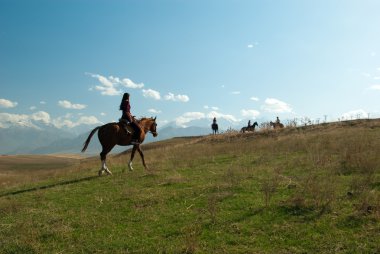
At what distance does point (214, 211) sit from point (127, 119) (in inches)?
385

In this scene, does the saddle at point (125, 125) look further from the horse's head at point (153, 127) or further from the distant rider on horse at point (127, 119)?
the horse's head at point (153, 127)

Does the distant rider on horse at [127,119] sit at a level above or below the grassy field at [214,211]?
above

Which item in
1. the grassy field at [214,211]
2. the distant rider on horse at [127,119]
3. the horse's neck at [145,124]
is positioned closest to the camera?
the grassy field at [214,211]

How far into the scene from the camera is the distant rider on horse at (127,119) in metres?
17.9

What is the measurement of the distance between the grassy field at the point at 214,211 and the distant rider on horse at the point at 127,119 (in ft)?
10.7

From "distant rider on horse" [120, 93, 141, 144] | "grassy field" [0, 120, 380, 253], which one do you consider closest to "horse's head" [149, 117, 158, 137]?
"distant rider on horse" [120, 93, 141, 144]

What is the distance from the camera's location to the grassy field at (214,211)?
300 inches

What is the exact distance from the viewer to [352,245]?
7035mm

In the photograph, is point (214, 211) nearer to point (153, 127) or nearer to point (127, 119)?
point (127, 119)

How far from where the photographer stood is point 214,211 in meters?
9.47

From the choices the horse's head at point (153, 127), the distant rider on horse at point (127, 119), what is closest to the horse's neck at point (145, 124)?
the horse's head at point (153, 127)

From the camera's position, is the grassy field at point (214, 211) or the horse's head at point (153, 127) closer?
the grassy field at point (214, 211)

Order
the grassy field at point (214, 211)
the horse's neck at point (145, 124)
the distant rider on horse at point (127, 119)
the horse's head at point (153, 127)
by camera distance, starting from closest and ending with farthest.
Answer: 1. the grassy field at point (214, 211)
2. the distant rider on horse at point (127, 119)
3. the horse's neck at point (145, 124)
4. the horse's head at point (153, 127)

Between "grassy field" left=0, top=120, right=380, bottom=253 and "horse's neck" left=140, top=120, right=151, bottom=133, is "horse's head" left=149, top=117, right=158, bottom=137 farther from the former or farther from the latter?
"grassy field" left=0, top=120, right=380, bottom=253
